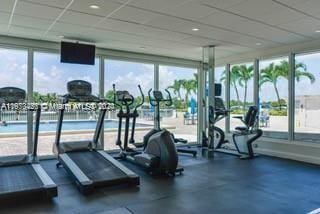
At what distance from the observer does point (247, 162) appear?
630 centimetres

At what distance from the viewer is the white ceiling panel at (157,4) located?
153 inches

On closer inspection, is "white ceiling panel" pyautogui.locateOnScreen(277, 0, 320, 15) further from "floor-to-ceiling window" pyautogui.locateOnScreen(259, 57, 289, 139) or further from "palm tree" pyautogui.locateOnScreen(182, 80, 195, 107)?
"palm tree" pyautogui.locateOnScreen(182, 80, 195, 107)

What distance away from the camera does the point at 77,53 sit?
21.1 ft

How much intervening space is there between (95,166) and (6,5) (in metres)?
2.93

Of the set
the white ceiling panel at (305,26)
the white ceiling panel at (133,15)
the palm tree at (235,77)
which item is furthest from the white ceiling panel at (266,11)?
the palm tree at (235,77)

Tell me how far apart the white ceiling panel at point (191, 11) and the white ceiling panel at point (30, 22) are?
90.6 inches

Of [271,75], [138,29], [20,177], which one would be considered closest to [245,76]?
[271,75]

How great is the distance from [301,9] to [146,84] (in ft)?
15.9

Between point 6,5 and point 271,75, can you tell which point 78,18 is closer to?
point 6,5

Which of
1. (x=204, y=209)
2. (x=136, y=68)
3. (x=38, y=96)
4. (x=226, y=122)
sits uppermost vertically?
(x=136, y=68)

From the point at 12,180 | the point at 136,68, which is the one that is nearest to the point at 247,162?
the point at 136,68

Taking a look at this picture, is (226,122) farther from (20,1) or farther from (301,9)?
(20,1)

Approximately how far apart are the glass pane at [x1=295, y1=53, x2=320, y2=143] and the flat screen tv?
5033 mm

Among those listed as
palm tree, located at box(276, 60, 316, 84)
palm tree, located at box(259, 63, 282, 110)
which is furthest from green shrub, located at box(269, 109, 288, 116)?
palm tree, located at box(276, 60, 316, 84)
